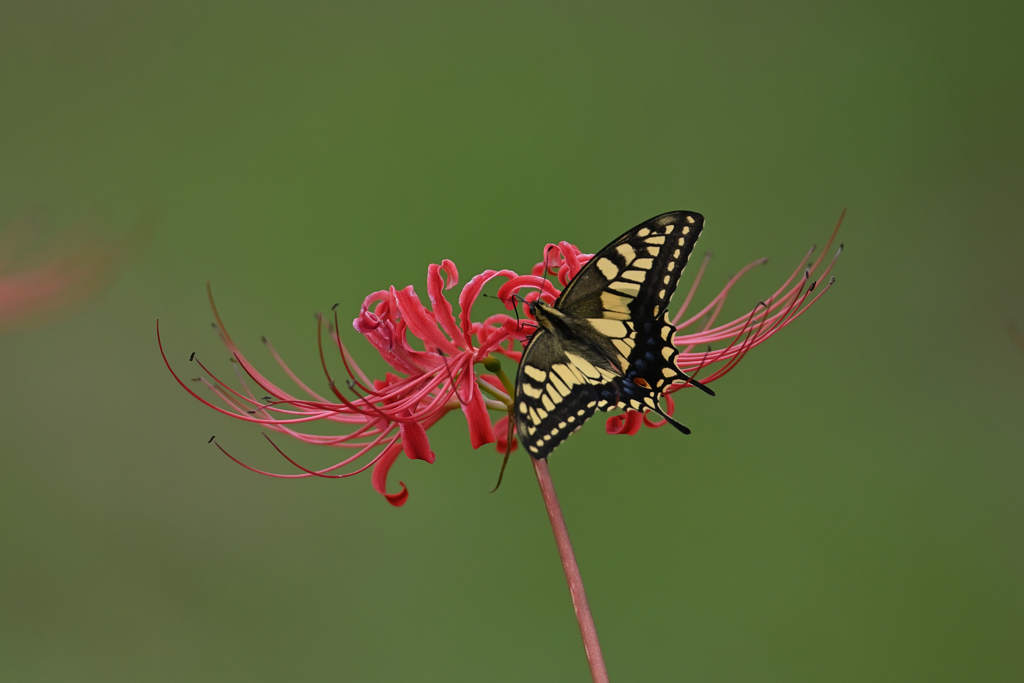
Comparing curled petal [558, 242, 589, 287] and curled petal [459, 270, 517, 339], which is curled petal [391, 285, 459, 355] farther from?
curled petal [558, 242, 589, 287]

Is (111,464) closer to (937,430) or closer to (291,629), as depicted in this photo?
(291,629)

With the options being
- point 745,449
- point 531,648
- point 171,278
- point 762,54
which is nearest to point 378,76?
point 171,278

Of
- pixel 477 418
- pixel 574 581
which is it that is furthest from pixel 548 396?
pixel 574 581

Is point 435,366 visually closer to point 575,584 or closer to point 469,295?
point 469,295

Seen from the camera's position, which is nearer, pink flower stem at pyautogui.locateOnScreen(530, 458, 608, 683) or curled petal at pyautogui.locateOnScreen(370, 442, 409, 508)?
pink flower stem at pyautogui.locateOnScreen(530, 458, 608, 683)

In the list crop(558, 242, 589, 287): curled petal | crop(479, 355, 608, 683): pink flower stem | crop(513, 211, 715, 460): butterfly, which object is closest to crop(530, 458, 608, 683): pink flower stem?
crop(479, 355, 608, 683): pink flower stem
